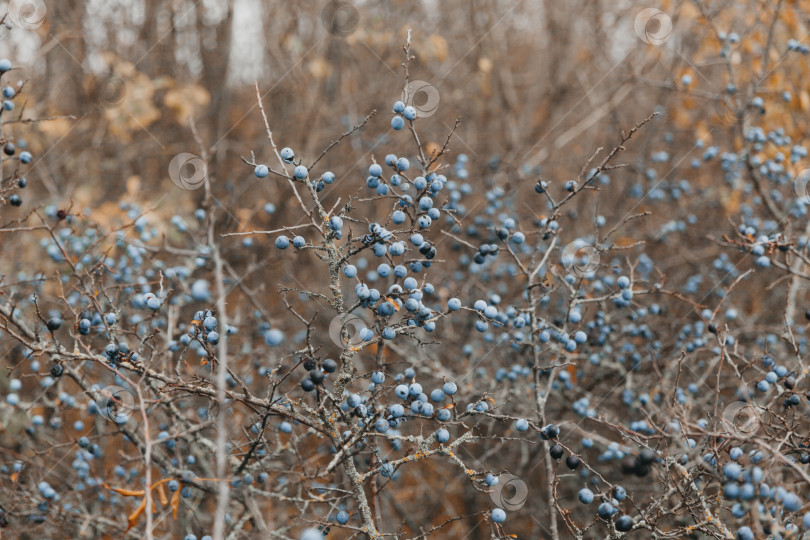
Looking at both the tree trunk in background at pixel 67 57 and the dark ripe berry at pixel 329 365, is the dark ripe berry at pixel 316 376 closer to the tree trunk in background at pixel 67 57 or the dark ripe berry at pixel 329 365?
the dark ripe berry at pixel 329 365

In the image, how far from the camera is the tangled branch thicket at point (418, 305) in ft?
8.80

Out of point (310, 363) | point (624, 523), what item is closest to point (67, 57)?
point (310, 363)

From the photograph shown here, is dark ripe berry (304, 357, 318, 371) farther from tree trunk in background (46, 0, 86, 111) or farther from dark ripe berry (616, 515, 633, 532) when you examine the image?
tree trunk in background (46, 0, 86, 111)

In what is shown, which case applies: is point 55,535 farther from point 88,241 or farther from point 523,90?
point 523,90

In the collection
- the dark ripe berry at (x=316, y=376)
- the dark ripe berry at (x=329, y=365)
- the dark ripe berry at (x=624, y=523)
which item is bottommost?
the dark ripe berry at (x=624, y=523)

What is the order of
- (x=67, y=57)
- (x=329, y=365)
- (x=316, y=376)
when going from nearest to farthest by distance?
(x=316, y=376) < (x=329, y=365) < (x=67, y=57)

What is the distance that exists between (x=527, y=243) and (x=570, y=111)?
3.42 meters

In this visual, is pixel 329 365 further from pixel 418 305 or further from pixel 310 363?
pixel 418 305

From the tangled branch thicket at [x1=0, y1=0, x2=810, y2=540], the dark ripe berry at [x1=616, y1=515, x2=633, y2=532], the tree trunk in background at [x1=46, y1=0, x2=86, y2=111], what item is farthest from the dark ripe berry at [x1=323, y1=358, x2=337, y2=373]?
the tree trunk in background at [x1=46, y1=0, x2=86, y2=111]

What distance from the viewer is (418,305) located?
8.52ft

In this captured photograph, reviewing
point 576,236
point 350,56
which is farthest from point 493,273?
point 350,56

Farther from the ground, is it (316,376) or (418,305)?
(418,305)

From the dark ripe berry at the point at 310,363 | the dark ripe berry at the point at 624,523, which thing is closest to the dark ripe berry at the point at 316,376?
the dark ripe berry at the point at 310,363

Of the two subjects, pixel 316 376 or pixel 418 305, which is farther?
pixel 418 305
